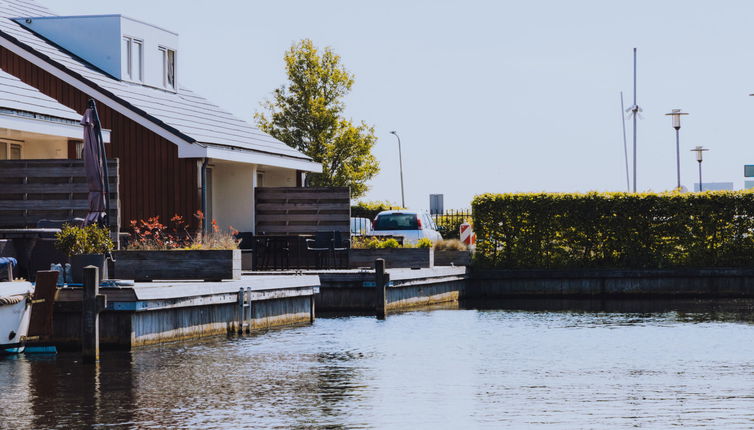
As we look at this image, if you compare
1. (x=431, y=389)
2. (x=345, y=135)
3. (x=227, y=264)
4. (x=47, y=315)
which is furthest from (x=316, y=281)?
(x=345, y=135)

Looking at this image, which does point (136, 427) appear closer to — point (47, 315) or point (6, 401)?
point (6, 401)

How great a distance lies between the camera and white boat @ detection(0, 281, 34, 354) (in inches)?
651

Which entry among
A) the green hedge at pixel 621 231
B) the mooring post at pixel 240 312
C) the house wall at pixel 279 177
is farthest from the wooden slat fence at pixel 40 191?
the green hedge at pixel 621 231

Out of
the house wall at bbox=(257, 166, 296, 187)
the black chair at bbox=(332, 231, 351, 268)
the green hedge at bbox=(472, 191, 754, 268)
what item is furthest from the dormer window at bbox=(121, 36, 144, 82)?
the green hedge at bbox=(472, 191, 754, 268)

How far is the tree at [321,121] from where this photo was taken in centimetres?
5241

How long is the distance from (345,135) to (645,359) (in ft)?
119

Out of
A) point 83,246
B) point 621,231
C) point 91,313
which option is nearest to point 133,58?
point 621,231

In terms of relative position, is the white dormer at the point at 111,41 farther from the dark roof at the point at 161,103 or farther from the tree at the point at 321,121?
the tree at the point at 321,121

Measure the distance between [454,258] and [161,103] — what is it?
28.4ft

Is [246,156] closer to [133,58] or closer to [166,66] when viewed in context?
[133,58]

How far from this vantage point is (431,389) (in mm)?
14195

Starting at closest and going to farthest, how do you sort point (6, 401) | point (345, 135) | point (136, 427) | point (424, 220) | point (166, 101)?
point (136, 427), point (6, 401), point (166, 101), point (424, 220), point (345, 135)

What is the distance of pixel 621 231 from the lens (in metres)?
33.6

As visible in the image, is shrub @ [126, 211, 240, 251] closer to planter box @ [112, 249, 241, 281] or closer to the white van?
planter box @ [112, 249, 241, 281]
